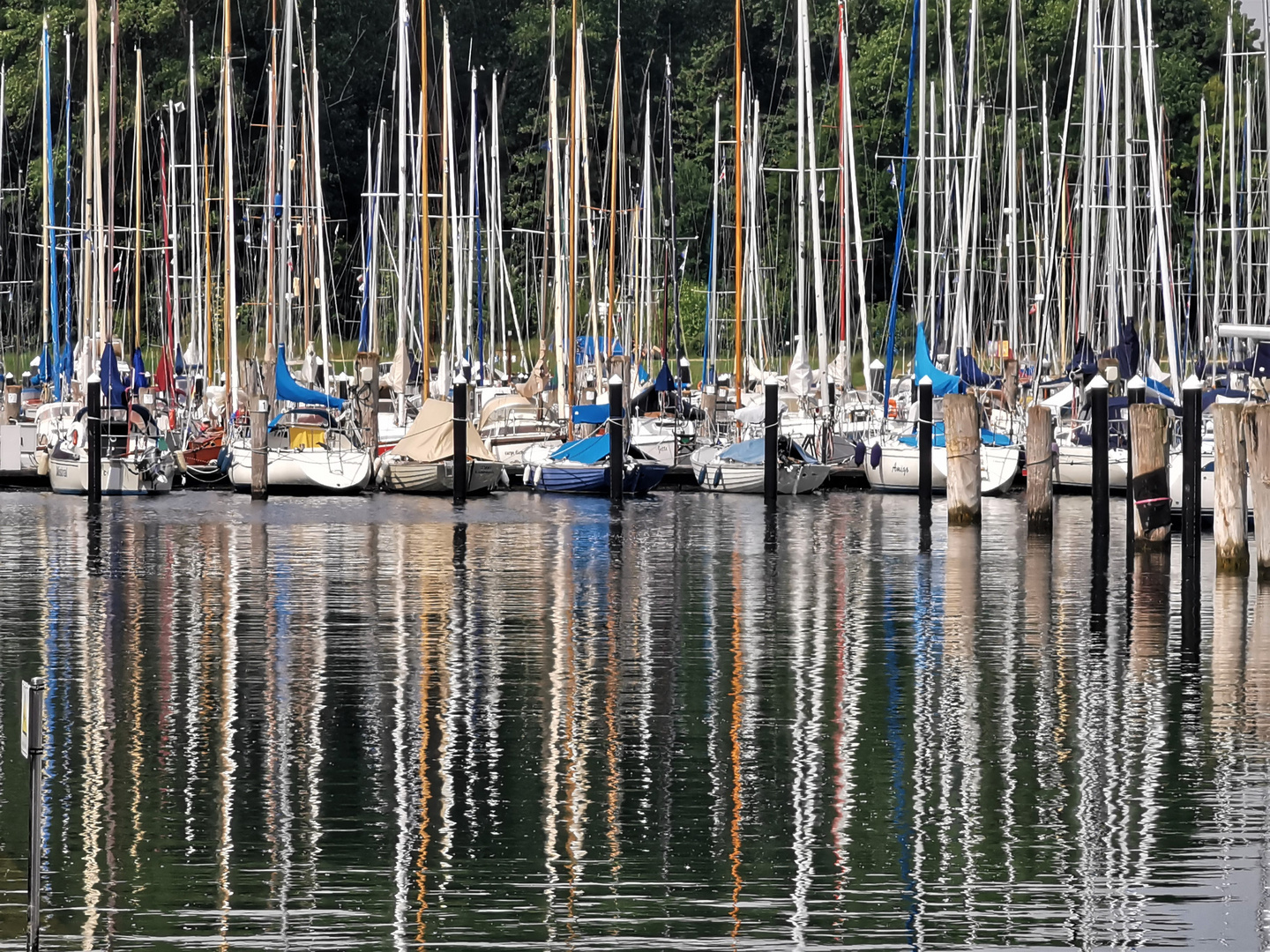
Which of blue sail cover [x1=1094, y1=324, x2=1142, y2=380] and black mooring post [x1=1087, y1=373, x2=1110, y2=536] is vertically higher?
blue sail cover [x1=1094, y1=324, x2=1142, y2=380]

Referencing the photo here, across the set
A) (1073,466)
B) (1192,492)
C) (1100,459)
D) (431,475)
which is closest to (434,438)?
(431,475)

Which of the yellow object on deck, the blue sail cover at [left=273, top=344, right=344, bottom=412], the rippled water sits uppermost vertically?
the blue sail cover at [left=273, top=344, right=344, bottom=412]

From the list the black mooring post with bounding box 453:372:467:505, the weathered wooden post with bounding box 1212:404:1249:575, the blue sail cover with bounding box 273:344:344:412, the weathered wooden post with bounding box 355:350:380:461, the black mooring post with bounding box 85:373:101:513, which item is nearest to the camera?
the weathered wooden post with bounding box 1212:404:1249:575

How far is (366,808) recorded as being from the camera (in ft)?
53.0

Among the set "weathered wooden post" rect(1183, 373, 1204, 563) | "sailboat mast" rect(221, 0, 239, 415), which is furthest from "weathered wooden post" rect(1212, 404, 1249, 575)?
"sailboat mast" rect(221, 0, 239, 415)

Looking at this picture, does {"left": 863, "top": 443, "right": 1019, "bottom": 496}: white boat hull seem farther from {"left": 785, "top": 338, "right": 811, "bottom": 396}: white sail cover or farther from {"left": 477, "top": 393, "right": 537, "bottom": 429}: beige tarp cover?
{"left": 477, "top": 393, "right": 537, "bottom": 429}: beige tarp cover

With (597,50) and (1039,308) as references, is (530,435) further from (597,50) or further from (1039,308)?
(597,50)

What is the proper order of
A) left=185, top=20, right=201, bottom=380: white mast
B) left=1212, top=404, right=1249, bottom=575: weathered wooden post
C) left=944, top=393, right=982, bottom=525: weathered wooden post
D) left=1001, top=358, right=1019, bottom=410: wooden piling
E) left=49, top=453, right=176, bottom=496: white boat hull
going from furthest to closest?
left=185, top=20, right=201, bottom=380: white mast → left=1001, top=358, right=1019, bottom=410: wooden piling → left=49, top=453, right=176, bottom=496: white boat hull → left=944, top=393, right=982, bottom=525: weathered wooden post → left=1212, top=404, right=1249, bottom=575: weathered wooden post

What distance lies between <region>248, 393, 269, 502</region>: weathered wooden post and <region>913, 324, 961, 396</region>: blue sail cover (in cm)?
1231

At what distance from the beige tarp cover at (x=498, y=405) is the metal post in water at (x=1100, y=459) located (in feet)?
67.0

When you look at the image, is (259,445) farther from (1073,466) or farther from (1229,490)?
(1229,490)

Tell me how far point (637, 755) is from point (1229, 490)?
12.2 metres

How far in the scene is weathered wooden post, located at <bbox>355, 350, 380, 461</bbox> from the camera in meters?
46.8

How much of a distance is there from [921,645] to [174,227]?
42.5m
